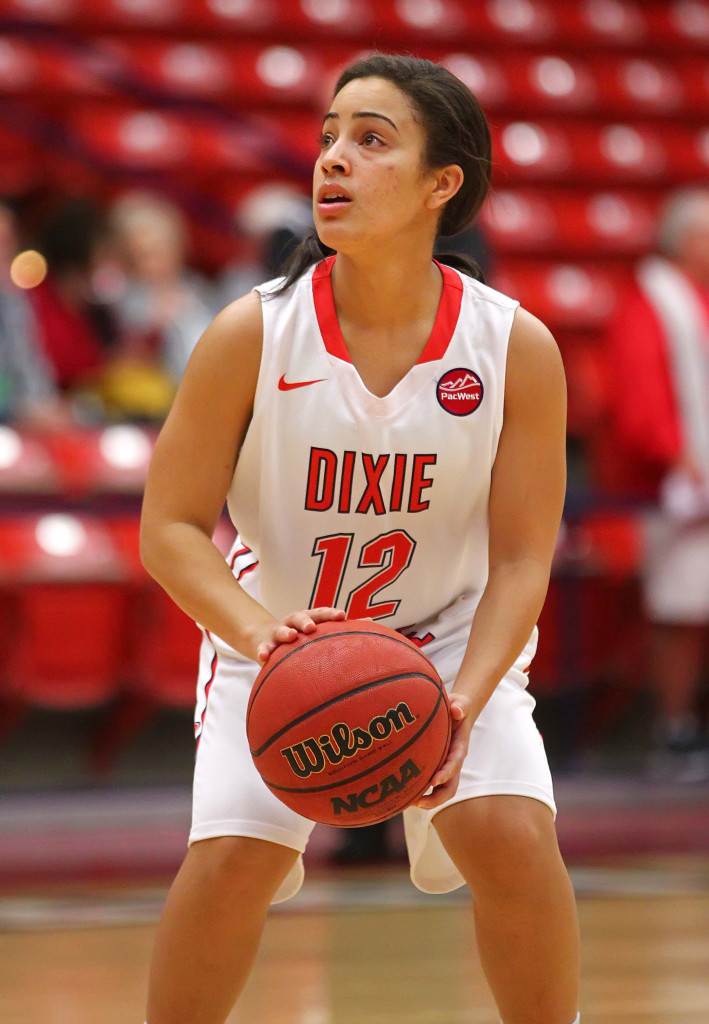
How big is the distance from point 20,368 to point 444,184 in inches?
129

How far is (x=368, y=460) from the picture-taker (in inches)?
89.1

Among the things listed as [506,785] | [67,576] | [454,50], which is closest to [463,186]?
[506,785]

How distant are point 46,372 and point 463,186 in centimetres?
332

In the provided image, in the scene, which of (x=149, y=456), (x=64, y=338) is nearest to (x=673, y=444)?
(x=149, y=456)

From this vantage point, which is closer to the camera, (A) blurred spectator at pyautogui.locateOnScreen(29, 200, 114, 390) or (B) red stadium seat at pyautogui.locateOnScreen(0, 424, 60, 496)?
(B) red stadium seat at pyautogui.locateOnScreen(0, 424, 60, 496)

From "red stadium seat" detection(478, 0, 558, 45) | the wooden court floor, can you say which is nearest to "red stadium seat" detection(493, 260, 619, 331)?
"red stadium seat" detection(478, 0, 558, 45)

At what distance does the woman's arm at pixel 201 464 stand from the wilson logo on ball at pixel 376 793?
12.1 inches

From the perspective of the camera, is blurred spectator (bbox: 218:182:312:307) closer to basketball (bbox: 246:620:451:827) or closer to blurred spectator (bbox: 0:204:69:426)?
blurred spectator (bbox: 0:204:69:426)

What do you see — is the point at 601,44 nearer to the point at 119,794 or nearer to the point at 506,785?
the point at 119,794

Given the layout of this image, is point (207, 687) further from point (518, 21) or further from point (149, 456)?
point (518, 21)

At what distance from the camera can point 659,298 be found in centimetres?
562

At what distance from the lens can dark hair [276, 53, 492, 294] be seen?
2.22 metres

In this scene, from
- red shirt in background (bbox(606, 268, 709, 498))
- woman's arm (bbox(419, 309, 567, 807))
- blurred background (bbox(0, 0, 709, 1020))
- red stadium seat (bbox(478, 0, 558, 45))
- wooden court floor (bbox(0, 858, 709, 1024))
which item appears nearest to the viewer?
woman's arm (bbox(419, 309, 567, 807))

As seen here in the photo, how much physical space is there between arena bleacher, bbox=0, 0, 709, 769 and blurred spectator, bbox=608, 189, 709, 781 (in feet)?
0.56
